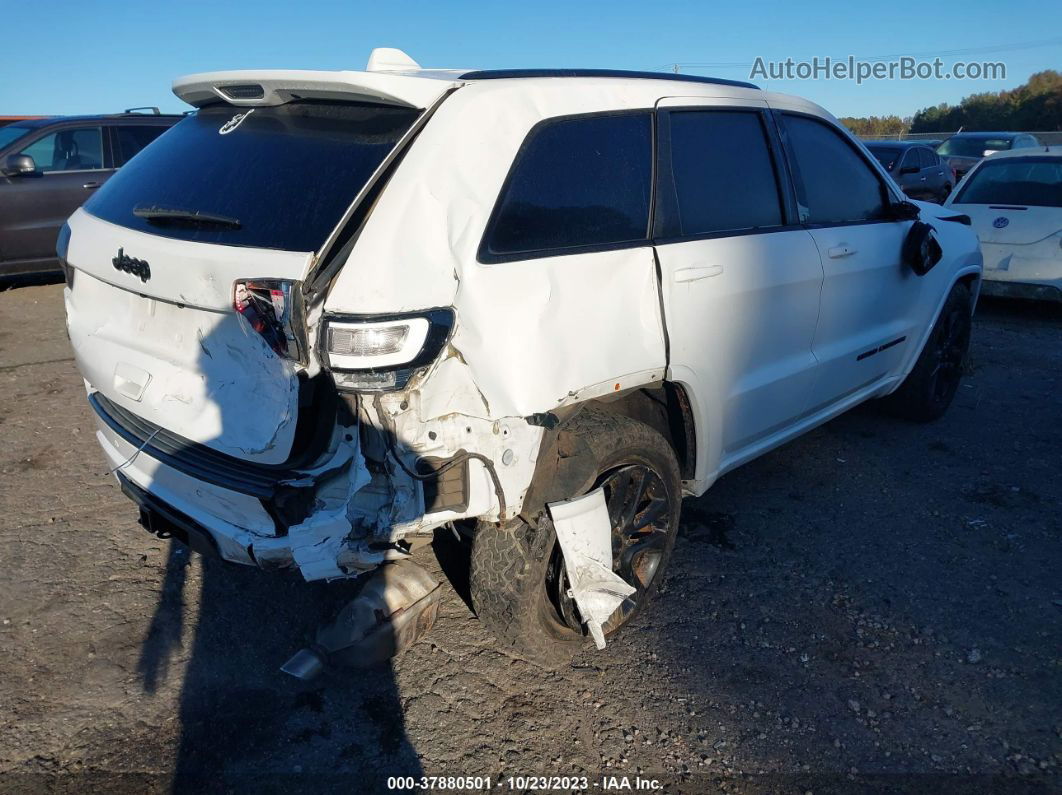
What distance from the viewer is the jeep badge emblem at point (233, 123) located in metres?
2.77

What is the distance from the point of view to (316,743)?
98.1 inches

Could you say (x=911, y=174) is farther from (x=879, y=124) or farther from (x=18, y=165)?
(x=879, y=124)

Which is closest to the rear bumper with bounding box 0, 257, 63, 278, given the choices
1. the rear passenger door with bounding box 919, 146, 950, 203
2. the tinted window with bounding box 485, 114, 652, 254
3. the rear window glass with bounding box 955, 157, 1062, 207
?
the tinted window with bounding box 485, 114, 652, 254

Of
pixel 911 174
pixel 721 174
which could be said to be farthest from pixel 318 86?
pixel 911 174

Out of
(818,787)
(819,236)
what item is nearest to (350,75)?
(819,236)

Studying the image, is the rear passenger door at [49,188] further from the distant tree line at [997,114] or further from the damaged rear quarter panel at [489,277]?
the distant tree line at [997,114]

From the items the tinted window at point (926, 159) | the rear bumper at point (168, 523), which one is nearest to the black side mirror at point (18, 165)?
the rear bumper at point (168, 523)

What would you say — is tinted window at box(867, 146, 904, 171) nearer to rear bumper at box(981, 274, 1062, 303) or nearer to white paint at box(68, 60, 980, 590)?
rear bumper at box(981, 274, 1062, 303)

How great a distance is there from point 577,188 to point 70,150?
317 inches

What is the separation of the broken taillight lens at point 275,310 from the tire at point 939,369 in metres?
3.91

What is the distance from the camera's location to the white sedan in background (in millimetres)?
7430

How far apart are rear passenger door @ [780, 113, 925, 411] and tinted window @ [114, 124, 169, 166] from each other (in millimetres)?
7452

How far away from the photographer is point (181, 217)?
8.21 ft

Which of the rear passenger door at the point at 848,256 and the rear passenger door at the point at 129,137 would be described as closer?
the rear passenger door at the point at 848,256
